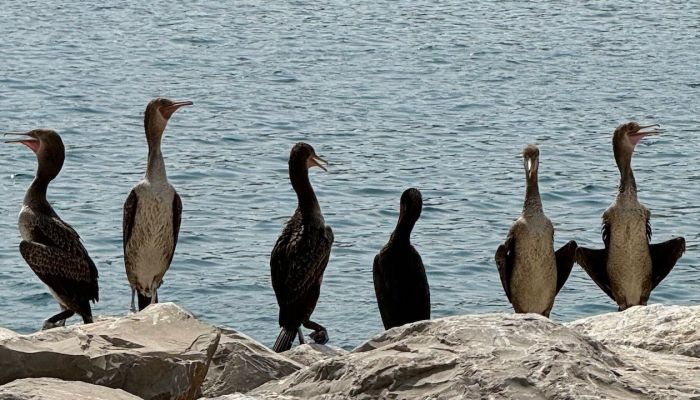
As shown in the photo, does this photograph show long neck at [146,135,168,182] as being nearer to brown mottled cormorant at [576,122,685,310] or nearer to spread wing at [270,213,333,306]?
spread wing at [270,213,333,306]

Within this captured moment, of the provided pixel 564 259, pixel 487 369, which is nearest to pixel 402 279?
pixel 564 259

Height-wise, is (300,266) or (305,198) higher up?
(305,198)

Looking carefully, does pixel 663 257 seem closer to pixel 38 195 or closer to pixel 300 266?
pixel 300 266

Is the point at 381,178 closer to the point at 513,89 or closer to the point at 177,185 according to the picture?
the point at 177,185

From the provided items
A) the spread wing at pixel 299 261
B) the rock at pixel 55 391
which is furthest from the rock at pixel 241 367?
the spread wing at pixel 299 261

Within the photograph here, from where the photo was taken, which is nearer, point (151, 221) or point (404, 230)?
point (404, 230)

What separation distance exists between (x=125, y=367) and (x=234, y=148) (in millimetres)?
12628

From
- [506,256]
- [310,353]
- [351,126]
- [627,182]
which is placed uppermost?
[627,182]

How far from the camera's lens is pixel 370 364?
6613 millimetres

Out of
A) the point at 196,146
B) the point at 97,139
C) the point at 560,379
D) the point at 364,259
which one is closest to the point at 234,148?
the point at 196,146

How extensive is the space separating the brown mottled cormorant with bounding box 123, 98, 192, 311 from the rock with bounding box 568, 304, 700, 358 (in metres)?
3.12

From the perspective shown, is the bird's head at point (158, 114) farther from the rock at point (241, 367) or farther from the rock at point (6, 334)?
the rock at point (6, 334)

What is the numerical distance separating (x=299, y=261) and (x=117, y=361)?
2820mm

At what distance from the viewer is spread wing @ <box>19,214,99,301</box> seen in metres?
10.4
